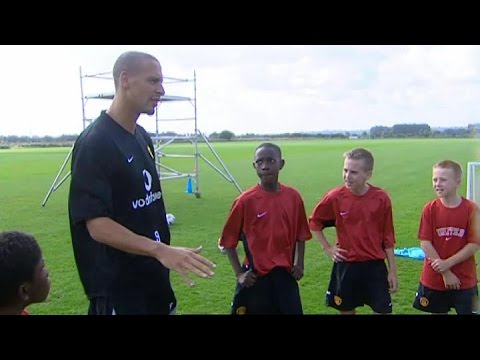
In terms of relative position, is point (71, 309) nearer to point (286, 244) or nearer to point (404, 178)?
point (286, 244)

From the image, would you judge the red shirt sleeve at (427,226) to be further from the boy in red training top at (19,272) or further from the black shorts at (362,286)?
the boy in red training top at (19,272)

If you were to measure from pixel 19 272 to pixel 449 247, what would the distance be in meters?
2.39

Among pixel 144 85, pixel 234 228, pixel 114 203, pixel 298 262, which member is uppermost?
→ pixel 144 85

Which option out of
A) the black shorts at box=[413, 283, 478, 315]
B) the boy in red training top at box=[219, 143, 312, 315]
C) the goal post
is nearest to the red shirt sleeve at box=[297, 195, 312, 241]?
the boy in red training top at box=[219, 143, 312, 315]

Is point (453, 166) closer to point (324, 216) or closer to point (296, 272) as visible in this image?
point (324, 216)

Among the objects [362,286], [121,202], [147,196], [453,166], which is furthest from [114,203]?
[453,166]

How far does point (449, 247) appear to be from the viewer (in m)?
2.95

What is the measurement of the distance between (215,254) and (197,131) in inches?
178

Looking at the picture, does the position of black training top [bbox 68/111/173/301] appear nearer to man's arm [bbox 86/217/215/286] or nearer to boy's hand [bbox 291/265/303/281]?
man's arm [bbox 86/217/215/286]

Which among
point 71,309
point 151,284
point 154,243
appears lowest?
point 71,309

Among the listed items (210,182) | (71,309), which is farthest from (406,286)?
(210,182)

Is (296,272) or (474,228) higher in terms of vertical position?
(474,228)

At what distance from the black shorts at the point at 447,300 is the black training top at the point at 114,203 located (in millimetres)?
1710
